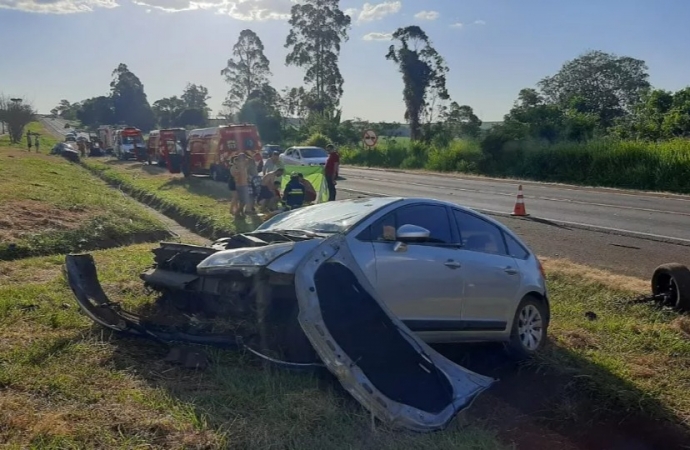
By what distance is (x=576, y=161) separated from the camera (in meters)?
31.5

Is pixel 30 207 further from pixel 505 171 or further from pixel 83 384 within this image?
pixel 505 171

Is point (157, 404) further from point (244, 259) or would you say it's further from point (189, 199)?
point (189, 199)

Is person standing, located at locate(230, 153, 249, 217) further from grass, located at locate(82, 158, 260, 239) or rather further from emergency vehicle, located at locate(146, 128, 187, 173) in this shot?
emergency vehicle, located at locate(146, 128, 187, 173)

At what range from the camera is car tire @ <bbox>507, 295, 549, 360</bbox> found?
6930mm

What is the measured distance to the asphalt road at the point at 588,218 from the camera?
1216 cm

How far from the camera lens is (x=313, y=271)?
17.3ft

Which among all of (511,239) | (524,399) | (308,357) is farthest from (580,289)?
(308,357)

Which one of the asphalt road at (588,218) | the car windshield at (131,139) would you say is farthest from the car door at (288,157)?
the car windshield at (131,139)

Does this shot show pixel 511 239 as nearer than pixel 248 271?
No

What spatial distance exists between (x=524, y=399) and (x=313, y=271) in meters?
2.29

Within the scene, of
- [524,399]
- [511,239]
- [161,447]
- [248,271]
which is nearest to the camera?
[161,447]

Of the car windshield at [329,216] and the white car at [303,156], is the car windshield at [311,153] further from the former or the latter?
the car windshield at [329,216]

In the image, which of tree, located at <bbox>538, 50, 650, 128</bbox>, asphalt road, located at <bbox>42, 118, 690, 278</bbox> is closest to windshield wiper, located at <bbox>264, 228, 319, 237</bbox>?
asphalt road, located at <bbox>42, 118, 690, 278</bbox>

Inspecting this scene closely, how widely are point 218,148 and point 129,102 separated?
92.4m
